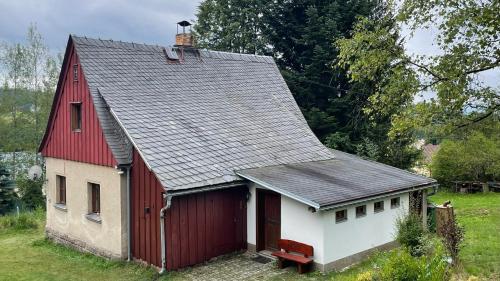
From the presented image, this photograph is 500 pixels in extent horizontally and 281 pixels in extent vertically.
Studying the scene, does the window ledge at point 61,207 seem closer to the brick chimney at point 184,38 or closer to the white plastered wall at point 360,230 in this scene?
the brick chimney at point 184,38

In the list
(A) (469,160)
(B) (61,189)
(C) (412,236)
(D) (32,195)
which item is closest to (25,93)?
(D) (32,195)

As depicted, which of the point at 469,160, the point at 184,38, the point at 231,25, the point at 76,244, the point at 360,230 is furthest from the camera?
the point at 469,160

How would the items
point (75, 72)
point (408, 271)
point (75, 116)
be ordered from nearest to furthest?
1. point (408, 271)
2. point (75, 72)
3. point (75, 116)

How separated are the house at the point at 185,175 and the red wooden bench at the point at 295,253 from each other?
21 cm

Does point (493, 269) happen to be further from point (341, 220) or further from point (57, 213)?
point (57, 213)

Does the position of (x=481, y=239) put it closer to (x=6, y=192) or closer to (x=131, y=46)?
(x=131, y=46)

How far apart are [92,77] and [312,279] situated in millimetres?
8885

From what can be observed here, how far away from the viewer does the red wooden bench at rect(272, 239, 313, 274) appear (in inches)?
461

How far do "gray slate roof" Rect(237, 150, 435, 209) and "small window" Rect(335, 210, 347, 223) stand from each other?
0.52 m

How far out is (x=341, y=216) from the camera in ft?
40.2

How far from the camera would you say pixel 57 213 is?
16.3 metres

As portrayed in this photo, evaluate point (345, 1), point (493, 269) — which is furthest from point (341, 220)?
point (345, 1)

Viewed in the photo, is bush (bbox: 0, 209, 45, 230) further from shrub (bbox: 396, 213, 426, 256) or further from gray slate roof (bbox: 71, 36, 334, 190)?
shrub (bbox: 396, 213, 426, 256)

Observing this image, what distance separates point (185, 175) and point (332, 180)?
14.1 ft
